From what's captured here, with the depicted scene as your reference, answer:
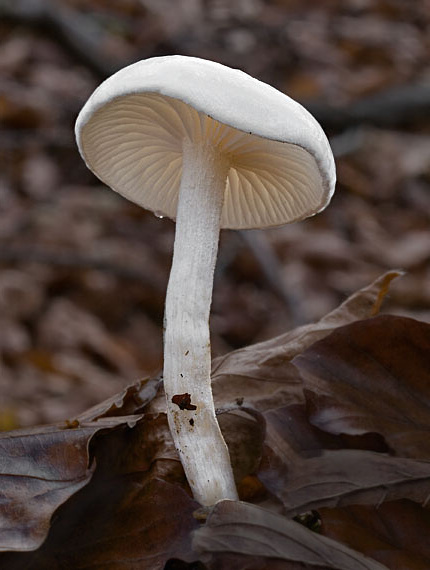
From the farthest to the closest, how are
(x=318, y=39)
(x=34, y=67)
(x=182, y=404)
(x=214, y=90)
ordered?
(x=318, y=39), (x=34, y=67), (x=182, y=404), (x=214, y=90)

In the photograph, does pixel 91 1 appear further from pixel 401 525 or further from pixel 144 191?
pixel 401 525

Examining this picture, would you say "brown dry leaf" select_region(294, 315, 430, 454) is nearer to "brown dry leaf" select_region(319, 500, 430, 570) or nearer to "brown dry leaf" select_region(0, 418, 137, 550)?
"brown dry leaf" select_region(319, 500, 430, 570)

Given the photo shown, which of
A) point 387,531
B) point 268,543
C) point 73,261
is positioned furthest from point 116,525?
point 73,261

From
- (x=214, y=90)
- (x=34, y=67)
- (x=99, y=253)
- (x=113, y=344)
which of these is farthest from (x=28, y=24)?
(x=214, y=90)

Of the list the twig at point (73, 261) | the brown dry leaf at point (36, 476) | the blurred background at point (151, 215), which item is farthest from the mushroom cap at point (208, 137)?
the twig at point (73, 261)

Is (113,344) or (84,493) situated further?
(113,344)

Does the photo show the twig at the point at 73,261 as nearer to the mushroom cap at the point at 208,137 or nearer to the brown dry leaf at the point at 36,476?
the mushroom cap at the point at 208,137

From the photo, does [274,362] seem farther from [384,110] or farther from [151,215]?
[384,110]
